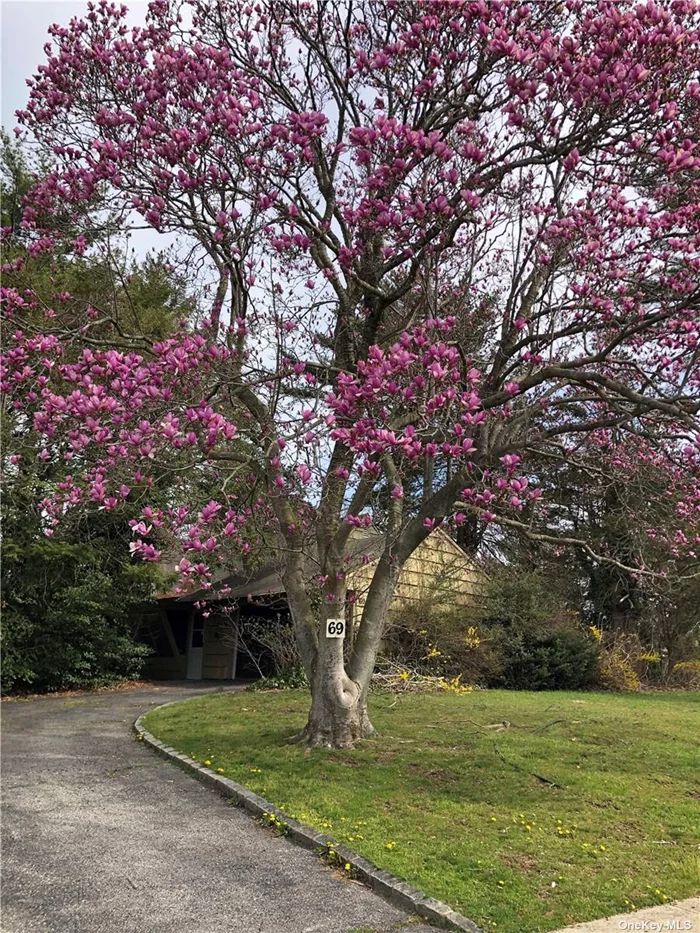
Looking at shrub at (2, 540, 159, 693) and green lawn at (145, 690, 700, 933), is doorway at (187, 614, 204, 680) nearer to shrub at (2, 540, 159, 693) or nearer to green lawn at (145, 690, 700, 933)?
shrub at (2, 540, 159, 693)

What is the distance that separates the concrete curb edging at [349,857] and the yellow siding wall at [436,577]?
29.6ft

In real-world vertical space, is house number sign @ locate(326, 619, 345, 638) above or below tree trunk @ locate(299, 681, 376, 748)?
above

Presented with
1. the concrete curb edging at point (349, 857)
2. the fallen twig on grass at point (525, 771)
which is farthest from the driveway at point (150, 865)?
the fallen twig on grass at point (525, 771)

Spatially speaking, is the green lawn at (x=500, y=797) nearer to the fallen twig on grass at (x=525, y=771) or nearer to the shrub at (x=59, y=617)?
the fallen twig on grass at (x=525, y=771)

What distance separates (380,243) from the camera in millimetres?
8031

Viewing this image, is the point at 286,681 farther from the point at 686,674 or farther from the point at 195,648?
→ the point at 686,674

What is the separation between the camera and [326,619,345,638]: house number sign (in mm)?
8648

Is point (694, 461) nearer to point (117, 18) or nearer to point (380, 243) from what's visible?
point (380, 243)

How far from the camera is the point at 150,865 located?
5.09 meters

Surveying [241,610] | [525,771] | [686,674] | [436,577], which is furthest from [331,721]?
[686,674]

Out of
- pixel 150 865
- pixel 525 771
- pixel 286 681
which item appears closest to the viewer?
pixel 150 865

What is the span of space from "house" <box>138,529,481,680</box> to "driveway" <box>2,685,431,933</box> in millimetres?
6943

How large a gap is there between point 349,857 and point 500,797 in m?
2.18

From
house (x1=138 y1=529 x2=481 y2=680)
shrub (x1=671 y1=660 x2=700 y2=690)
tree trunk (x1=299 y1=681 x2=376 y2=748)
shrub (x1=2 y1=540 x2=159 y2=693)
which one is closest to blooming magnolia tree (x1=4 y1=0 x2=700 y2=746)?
tree trunk (x1=299 y1=681 x2=376 y2=748)
